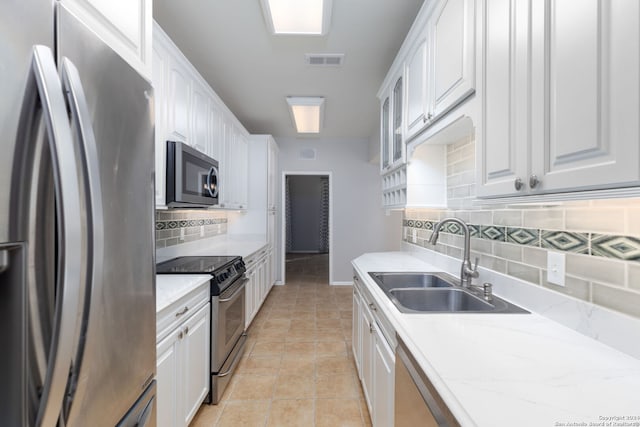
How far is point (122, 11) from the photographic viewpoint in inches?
42.5

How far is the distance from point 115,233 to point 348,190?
473 cm

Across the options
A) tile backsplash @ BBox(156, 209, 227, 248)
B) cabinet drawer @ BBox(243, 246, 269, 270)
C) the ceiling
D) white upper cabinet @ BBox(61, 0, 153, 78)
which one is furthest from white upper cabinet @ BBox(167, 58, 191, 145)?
cabinet drawer @ BBox(243, 246, 269, 270)

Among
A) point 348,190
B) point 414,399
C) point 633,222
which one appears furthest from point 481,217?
point 348,190

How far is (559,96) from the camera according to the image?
800 millimetres

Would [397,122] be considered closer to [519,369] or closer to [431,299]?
[431,299]

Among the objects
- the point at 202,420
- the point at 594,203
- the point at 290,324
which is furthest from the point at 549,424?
the point at 290,324

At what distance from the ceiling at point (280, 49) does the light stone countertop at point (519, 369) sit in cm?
201

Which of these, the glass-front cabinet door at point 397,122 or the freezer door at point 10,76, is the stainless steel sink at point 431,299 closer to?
the glass-front cabinet door at point 397,122

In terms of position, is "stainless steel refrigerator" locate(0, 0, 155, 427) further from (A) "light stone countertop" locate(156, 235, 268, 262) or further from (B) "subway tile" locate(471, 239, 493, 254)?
(A) "light stone countertop" locate(156, 235, 268, 262)

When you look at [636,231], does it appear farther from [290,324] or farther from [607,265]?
[290,324]

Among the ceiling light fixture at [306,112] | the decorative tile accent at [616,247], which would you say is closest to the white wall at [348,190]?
the ceiling light fixture at [306,112]

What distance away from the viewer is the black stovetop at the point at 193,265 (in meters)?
2.03

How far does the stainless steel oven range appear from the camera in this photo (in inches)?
80.0

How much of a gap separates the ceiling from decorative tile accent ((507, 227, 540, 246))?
1603 mm
